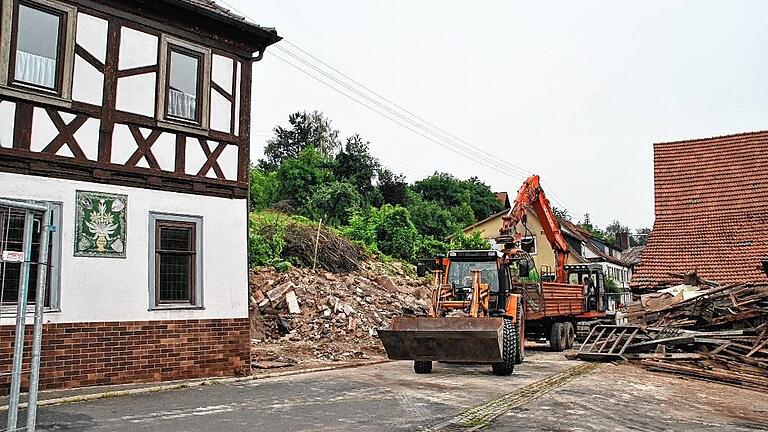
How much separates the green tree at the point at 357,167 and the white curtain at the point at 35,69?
3476 cm

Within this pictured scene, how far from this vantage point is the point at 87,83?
11852 mm

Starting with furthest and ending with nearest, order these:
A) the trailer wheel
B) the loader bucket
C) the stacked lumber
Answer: the trailer wheel → the stacked lumber → the loader bucket

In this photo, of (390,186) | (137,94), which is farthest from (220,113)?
(390,186)

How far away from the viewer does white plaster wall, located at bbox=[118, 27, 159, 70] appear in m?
12.3

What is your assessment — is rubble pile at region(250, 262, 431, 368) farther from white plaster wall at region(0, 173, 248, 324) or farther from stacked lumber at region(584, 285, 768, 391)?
stacked lumber at region(584, 285, 768, 391)

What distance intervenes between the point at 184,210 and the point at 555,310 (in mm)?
12369

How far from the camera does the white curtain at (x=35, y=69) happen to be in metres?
11.1

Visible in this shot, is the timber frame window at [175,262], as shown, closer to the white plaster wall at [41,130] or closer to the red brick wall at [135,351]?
the red brick wall at [135,351]

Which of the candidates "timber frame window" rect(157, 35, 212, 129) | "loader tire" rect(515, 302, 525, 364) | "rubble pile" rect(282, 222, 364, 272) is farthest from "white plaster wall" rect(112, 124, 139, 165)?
"rubble pile" rect(282, 222, 364, 272)

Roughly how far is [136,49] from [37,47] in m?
1.67

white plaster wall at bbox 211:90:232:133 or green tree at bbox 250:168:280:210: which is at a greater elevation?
green tree at bbox 250:168:280:210

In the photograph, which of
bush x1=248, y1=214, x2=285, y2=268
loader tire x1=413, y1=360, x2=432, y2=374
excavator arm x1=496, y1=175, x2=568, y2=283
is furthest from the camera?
bush x1=248, y1=214, x2=285, y2=268

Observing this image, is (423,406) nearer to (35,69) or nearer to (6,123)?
(6,123)

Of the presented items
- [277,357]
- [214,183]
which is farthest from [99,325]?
[277,357]
